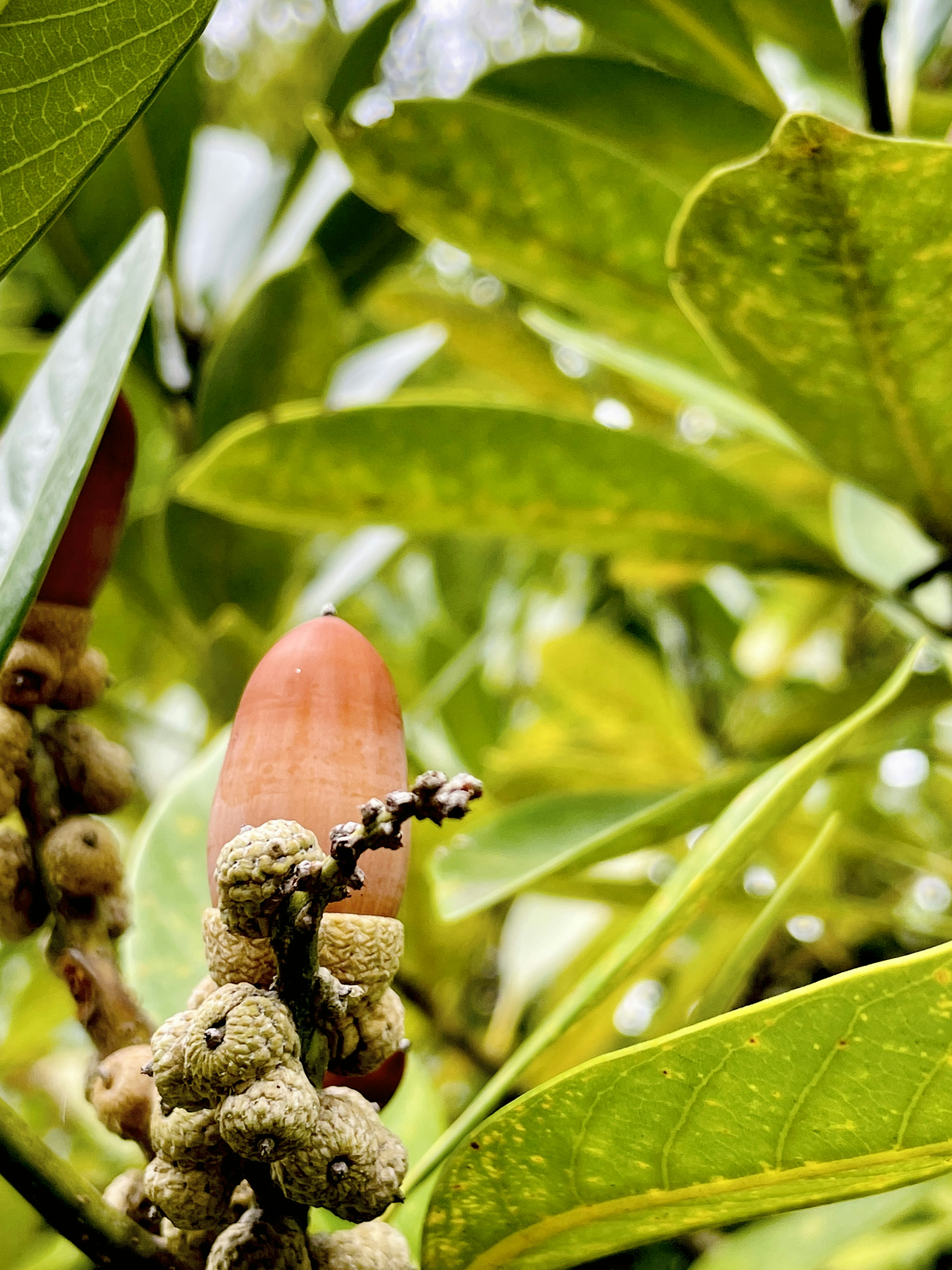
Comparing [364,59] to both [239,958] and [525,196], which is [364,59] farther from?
[239,958]

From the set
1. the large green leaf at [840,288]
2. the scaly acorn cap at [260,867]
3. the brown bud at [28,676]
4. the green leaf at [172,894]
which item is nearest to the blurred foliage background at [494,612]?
the green leaf at [172,894]

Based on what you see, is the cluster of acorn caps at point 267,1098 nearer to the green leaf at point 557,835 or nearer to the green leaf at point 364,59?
the green leaf at point 557,835

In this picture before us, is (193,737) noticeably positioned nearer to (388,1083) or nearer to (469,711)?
(469,711)

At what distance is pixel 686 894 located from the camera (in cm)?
58

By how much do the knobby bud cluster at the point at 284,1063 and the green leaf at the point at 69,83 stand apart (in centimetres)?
30

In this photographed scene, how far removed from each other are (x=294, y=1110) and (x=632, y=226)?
733mm

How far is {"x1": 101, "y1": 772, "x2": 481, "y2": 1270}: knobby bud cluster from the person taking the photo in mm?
426

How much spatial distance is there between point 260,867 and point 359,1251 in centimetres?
19

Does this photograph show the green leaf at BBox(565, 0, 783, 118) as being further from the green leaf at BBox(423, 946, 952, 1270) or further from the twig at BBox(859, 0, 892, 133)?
the green leaf at BBox(423, 946, 952, 1270)

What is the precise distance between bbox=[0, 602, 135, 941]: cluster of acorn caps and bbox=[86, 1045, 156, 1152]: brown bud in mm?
72

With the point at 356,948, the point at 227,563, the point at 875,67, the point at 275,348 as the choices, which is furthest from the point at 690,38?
the point at 356,948

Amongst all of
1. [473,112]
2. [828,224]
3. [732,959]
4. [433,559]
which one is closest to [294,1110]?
[732,959]

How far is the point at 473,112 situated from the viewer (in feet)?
2.96

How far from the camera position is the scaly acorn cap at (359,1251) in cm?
50
